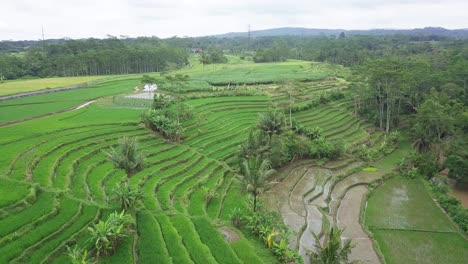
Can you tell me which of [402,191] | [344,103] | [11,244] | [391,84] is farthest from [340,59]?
[11,244]

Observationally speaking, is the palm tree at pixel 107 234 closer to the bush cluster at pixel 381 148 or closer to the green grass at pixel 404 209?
the green grass at pixel 404 209

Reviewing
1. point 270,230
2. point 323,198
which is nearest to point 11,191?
point 270,230

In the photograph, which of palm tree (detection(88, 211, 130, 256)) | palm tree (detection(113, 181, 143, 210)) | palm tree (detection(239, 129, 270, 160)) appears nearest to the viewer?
palm tree (detection(88, 211, 130, 256))

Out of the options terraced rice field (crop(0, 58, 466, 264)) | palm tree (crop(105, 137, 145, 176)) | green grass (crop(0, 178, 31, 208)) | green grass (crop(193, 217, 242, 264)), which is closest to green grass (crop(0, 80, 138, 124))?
terraced rice field (crop(0, 58, 466, 264))

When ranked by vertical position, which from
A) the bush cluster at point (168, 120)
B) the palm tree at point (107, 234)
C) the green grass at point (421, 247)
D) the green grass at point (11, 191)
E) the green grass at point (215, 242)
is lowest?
the green grass at point (421, 247)

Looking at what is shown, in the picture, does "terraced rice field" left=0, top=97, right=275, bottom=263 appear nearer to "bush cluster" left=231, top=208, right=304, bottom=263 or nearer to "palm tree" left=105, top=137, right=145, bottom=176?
"bush cluster" left=231, top=208, right=304, bottom=263

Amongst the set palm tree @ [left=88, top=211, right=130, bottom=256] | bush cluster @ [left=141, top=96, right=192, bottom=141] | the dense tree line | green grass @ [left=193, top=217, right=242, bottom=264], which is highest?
the dense tree line

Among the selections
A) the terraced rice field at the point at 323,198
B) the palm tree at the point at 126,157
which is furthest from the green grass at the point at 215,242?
the palm tree at the point at 126,157

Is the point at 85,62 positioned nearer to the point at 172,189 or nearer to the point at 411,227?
the point at 172,189
